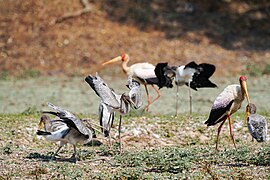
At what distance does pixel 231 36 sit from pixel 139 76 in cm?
917

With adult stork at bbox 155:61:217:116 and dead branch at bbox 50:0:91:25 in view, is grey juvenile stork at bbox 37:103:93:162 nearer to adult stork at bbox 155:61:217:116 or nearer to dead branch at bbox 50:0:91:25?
adult stork at bbox 155:61:217:116

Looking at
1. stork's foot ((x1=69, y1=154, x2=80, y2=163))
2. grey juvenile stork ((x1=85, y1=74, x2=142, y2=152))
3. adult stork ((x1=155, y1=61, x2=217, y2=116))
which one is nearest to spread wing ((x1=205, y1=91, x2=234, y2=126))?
grey juvenile stork ((x1=85, y1=74, x2=142, y2=152))

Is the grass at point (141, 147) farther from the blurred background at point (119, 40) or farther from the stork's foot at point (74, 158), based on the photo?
the blurred background at point (119, 40)

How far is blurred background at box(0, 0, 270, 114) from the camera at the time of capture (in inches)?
680

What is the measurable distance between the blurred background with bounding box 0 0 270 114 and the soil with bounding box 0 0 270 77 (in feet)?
0.09

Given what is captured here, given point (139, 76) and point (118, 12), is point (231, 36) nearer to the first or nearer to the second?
point (118, 12)

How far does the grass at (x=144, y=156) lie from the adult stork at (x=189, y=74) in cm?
143

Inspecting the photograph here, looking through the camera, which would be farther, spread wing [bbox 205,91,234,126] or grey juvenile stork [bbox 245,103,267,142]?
spread wing [bbox 205,91,234,126]

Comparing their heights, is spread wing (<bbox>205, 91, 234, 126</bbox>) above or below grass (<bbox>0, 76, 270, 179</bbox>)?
above

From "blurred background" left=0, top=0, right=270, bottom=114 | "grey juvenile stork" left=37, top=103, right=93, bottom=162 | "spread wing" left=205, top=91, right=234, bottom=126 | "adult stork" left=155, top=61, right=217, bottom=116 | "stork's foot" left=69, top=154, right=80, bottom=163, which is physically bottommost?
"stork's foot" left=69, top=154, right=80, bottom=163

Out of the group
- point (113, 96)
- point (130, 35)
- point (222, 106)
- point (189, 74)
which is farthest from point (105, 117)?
point (130, 35)

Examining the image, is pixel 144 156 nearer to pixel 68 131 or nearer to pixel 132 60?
pixel 68 131

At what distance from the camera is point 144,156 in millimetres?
7016

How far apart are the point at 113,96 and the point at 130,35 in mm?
12423
